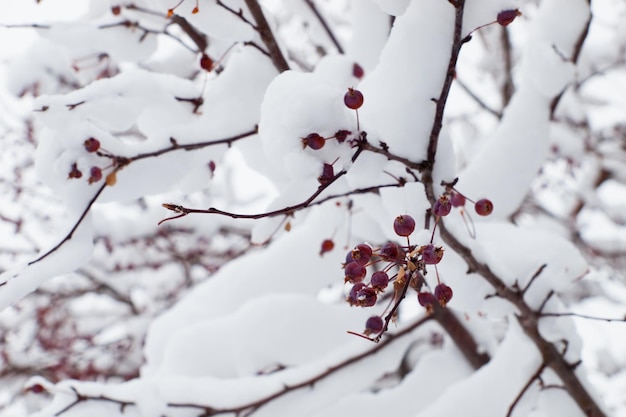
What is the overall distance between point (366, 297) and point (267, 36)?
900 millimetres

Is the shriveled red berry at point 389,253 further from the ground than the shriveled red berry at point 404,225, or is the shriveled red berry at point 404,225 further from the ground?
the shriveled red berry at point 404,225

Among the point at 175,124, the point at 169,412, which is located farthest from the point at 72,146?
the point at 169,412

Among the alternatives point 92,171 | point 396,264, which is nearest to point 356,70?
point 92,171

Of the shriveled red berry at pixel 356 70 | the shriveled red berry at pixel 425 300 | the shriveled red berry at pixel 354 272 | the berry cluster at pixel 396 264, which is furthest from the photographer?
the shriveled red berry at pixel 356 70

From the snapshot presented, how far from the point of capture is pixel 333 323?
1.85 m

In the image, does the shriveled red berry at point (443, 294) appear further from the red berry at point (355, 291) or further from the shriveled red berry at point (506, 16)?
the shriveled red berry at point (506, 16)

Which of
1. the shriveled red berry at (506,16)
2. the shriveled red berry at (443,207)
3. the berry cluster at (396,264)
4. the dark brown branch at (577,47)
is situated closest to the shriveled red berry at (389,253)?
the berry cluster at (396,264)

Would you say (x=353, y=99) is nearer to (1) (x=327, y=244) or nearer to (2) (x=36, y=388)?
(1) (x=327, y=244)

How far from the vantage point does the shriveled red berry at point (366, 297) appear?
75 centimetres

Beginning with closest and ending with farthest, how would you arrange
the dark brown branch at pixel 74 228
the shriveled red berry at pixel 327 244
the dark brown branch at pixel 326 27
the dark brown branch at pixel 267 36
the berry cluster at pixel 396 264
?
the berry cluster at pixel 396 264, the dark brown branch at pixel 74 228, the dark brown branch at pixel 267 36, the shriveled red berry at pixel 327 244, the dark brown branch at pixel 326 27

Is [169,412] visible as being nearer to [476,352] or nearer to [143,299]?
[476,352]

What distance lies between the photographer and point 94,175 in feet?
3.92

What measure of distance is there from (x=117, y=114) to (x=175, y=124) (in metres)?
0.16

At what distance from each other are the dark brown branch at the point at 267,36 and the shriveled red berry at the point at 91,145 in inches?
19.9
